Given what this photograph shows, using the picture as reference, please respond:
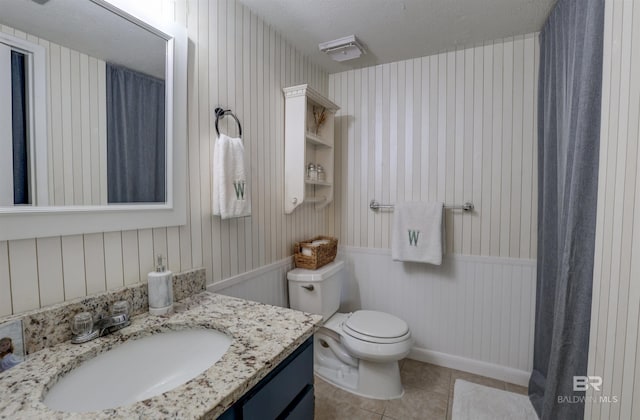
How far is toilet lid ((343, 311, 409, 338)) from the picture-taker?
5.52 feet

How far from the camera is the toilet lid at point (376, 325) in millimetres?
1684

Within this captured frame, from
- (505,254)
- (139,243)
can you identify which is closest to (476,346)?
(505,254)

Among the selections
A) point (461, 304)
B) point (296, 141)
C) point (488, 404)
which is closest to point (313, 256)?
point (296, 141)

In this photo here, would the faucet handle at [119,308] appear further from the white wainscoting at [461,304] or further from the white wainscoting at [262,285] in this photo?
the white wainscoting at [461,304]

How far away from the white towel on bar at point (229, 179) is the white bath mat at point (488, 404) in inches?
63.8

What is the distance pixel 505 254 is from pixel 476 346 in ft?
2.19

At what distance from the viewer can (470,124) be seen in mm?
1938

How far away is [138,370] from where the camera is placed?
0.87 m

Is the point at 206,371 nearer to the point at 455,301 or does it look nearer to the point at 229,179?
the point at 229,179

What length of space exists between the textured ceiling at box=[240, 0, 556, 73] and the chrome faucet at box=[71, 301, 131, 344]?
4.99 ft

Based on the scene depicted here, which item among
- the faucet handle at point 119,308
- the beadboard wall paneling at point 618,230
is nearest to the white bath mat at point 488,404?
the beadboard wall paneling at point 618,230

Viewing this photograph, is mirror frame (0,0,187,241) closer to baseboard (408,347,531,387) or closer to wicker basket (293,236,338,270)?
wicker basket (293,236,338,270)

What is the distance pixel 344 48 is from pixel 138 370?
198cm

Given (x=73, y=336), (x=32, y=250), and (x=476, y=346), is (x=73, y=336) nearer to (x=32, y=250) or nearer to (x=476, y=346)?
(x=32, y=250)
